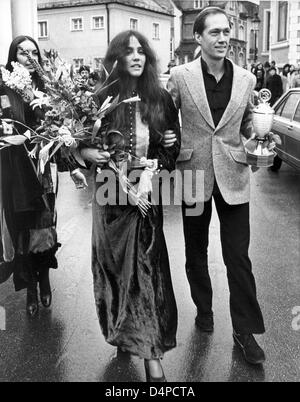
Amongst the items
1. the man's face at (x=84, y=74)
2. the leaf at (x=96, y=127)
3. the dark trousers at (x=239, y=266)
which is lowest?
the dark trousers at (x=239, y=266)

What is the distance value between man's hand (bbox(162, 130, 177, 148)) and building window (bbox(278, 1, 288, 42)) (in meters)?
29.8

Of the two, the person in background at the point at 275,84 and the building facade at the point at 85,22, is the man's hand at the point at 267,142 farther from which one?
the building facade at the point at 85,22

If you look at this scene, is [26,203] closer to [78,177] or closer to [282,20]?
[78,177]

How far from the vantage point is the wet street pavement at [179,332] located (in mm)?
3332

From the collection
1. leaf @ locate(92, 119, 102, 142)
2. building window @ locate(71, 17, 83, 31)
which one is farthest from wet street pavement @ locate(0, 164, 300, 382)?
building window @ locate(71, 17, 83, 31)

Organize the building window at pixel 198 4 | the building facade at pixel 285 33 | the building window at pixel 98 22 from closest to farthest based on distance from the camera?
the building facade at pixel 285 33 < the building window at pixel 98 22 < the building window at pixel 198 4

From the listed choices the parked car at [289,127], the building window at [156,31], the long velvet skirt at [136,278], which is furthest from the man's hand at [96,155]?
the building window at [156,31]

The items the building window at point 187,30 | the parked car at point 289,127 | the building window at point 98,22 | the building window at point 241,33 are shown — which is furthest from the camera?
the building window at point 241,33

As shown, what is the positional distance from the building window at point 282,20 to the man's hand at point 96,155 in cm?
3003

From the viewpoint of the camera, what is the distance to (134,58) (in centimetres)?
314

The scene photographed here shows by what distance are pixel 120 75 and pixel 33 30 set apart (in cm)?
1043

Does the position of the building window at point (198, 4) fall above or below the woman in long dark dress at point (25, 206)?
above

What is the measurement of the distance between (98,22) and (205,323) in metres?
43.3

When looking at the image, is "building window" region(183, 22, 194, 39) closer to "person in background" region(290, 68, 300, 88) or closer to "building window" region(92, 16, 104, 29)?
"building window" region(92, 16, 104, 29)
